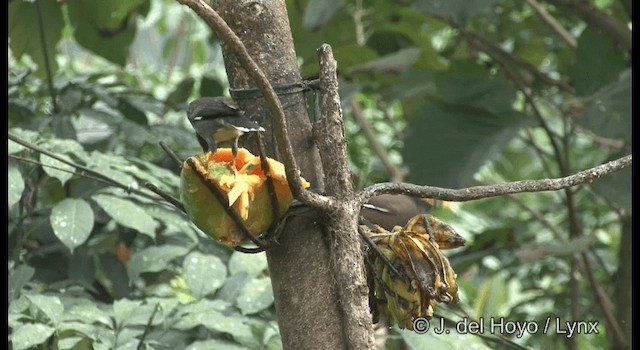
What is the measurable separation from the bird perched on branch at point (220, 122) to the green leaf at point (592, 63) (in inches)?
53.1

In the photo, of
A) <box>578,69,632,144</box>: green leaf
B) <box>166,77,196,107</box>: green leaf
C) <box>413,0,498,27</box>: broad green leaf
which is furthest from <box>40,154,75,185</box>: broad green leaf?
<box>578,69,632,144</box>: green leaf

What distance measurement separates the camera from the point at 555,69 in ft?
8.56

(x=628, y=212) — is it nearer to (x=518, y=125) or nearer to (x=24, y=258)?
(x=518, y=125)

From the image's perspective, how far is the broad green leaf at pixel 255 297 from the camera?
46.1 inches

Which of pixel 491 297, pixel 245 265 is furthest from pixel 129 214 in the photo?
pixel 491 297

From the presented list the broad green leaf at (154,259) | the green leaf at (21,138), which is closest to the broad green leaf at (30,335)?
the broad green leaf at (154,259)

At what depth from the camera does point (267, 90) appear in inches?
26.0

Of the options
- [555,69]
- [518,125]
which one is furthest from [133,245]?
[555,69]

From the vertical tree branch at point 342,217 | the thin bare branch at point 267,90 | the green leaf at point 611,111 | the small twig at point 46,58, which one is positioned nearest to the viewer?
the thin bare branch at point 267,90

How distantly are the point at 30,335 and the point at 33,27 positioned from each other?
0.91 metres

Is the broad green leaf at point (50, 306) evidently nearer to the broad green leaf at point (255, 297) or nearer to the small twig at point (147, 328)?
the small twig at point (147, 328)

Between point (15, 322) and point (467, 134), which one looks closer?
point (15, 322)

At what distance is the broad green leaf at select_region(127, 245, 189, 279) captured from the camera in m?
1.27
